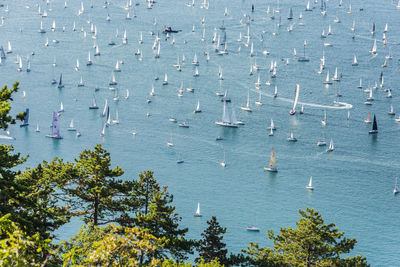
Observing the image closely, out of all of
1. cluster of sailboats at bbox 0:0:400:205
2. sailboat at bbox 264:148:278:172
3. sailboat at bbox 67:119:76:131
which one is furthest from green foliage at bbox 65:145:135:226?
sailboat at bbox 67:119:76:131

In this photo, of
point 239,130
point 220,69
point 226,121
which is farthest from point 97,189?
point 220,69

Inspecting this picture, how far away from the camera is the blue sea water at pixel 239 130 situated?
316 feet

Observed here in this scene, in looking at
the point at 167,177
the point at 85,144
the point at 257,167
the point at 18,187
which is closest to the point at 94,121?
the point at 85,144

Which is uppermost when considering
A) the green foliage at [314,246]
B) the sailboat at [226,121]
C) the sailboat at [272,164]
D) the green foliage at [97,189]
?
the green foliage at [97,189]

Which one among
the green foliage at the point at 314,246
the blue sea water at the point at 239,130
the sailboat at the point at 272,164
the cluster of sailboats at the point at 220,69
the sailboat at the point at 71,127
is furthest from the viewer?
the cluster of sailboats at the point at 220,69

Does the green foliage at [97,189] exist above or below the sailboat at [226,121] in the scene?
above

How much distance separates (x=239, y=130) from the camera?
127m

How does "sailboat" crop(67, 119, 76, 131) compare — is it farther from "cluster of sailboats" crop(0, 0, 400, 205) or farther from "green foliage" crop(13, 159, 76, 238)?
"green foliage" crop(13, 159, 76, 238)

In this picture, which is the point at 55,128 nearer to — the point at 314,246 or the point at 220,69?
the point at 220,69

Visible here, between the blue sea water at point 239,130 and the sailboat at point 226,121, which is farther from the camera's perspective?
the sailboat at point 226,121

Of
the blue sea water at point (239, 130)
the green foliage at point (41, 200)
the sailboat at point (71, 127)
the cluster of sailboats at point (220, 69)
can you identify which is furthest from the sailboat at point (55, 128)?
the green foliage at point (41, 200)

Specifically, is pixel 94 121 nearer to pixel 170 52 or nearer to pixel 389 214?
pixel 170 52

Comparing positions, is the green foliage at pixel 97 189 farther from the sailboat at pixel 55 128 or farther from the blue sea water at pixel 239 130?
the sailboat at pixel 55 128

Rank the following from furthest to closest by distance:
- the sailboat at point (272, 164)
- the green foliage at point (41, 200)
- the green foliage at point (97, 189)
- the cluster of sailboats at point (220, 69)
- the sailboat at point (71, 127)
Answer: the cluster of sailboats at point (220, 69) → the sailboat at point (71, 127) → the sailboat at point (272, 164) → the green foliage at point (97, 189) → the green foliage at point (41, 200)
